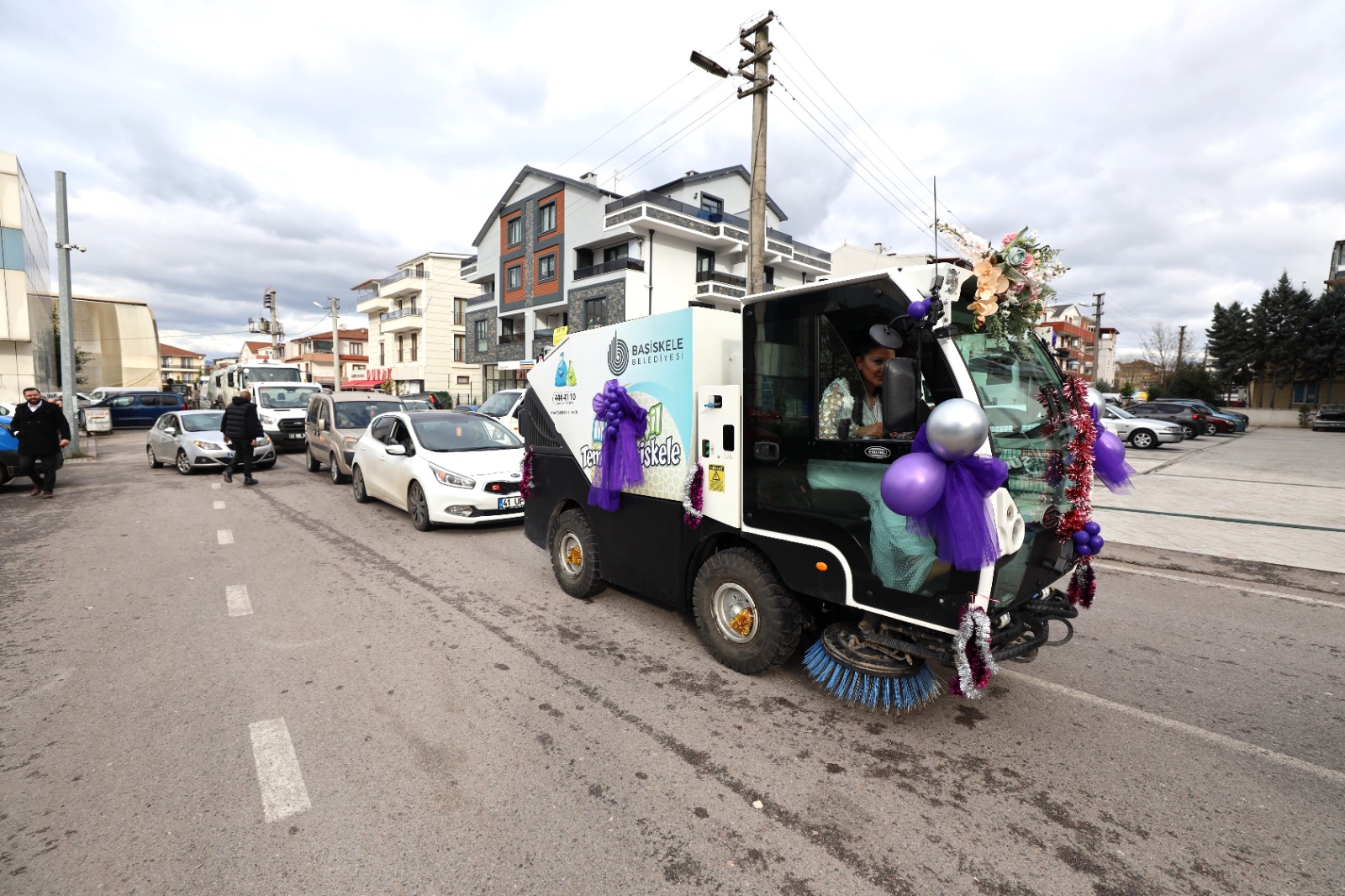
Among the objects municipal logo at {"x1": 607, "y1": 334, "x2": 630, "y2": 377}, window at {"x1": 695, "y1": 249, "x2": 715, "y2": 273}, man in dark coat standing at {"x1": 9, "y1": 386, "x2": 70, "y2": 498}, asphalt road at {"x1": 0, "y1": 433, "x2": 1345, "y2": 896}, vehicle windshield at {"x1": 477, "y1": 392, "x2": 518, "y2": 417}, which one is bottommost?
asphalt road at {"x1": 0, "y1": 433, "x2": 1345, "y2": 896}

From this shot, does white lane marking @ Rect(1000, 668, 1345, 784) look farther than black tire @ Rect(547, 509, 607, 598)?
No

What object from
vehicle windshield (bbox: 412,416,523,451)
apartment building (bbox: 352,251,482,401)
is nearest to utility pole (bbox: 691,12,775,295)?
vehicle windshield (bbox: 412,416,523,451)

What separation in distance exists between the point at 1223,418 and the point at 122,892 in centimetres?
3894

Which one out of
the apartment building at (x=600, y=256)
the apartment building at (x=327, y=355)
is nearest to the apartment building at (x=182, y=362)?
the apartment building at (x=327, y=355)

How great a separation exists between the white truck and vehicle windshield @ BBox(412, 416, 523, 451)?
15.8 ft

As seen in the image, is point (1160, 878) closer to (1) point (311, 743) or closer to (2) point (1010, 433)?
(2) point (1010, 433)

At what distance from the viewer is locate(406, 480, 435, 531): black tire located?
8.10 meters

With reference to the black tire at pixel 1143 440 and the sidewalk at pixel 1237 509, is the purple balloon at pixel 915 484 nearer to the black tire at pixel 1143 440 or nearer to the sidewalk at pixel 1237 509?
the sidewalk at pixel 1237 509

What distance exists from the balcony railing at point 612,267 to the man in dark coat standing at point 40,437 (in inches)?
966

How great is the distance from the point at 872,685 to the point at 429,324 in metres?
54.9

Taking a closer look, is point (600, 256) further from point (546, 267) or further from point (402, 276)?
point (402, 276)

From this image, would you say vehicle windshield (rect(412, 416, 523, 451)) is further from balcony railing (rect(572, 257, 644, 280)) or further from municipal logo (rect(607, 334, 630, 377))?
balcony railing (rect(572, 257, 644, 280))

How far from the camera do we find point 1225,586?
6.08 metres

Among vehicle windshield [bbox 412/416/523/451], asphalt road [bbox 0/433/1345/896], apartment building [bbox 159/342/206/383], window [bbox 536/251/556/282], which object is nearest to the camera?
asphalt road [bbox 0/433/1345/896]
